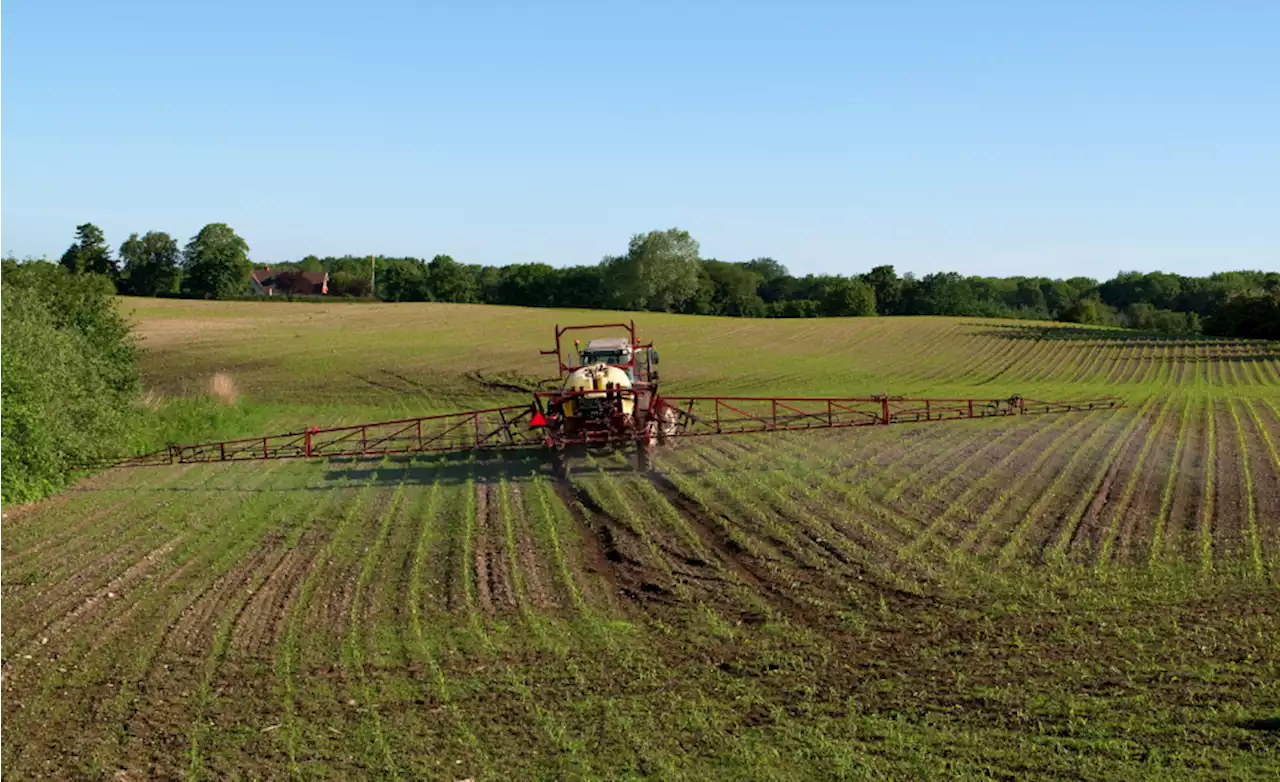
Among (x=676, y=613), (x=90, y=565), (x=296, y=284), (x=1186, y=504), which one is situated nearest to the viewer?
(x=676, y=613)

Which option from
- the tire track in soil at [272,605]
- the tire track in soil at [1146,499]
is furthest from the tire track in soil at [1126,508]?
the tire track in soil at [272,605]

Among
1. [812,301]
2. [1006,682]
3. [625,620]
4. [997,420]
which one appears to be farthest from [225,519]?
[812,301]

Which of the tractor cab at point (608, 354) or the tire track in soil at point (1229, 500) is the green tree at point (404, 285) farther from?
the tire track in soil at point (1229, 500)

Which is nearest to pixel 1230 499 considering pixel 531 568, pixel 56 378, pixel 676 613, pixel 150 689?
pixel 676 613

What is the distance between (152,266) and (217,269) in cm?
1308

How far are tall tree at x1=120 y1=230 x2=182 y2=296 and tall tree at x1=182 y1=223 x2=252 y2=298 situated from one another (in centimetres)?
262

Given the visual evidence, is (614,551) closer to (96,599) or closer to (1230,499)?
(96,599)

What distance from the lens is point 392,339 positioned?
191 ft

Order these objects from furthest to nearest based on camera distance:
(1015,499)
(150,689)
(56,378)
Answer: (56,378), (1015,499), (150,689)

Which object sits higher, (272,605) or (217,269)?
(217,269)

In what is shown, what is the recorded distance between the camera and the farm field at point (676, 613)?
9055 millimetres

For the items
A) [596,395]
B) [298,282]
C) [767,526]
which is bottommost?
[767,526]

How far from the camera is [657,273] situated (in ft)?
338

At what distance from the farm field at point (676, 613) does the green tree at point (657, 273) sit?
7703 centimetres
